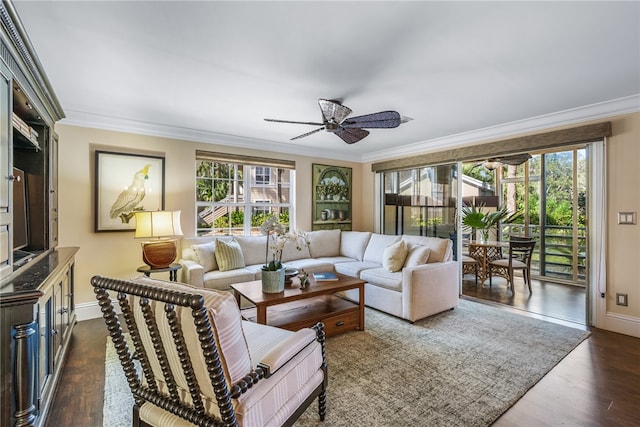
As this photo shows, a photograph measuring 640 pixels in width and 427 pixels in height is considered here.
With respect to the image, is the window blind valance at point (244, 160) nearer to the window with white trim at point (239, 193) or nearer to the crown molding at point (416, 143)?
the window with white trim at point (239, 193)

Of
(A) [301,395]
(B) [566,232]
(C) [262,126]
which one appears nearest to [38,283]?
(A) [301,395]

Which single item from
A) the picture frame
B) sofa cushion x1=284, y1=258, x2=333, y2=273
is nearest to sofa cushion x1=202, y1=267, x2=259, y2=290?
sofa cushion x1=284, y1=258, x2=333, y2=273

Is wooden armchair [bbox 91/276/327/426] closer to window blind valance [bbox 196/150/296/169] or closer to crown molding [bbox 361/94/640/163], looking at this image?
window blind valance [bbox 196/150/296/169]

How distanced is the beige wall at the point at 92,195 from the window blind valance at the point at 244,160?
0.43ft

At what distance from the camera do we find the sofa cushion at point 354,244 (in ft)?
16.1

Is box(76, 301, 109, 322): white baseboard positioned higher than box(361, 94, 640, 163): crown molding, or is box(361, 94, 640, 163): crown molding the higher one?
box(361, 94, 640, 163): crown molding

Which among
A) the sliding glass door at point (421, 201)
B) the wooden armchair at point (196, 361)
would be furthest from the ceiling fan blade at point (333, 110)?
the sliding glass door at point (421, 201)

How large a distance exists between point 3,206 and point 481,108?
3.93 metres

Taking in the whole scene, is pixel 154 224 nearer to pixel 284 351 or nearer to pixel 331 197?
pixel 284 351

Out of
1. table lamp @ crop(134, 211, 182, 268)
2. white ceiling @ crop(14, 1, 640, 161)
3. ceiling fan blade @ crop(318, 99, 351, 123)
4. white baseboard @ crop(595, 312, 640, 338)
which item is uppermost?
white ceiling @ crop(14, 1, 640, 161)

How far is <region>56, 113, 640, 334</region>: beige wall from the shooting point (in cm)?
307

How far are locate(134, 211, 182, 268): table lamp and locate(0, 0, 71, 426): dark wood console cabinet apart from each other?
0.70 metres

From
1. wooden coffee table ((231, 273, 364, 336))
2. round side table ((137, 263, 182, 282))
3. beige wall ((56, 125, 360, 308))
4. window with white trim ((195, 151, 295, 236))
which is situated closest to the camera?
wooden coffee table ((231, 273, 364, 336))

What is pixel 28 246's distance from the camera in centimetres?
259
